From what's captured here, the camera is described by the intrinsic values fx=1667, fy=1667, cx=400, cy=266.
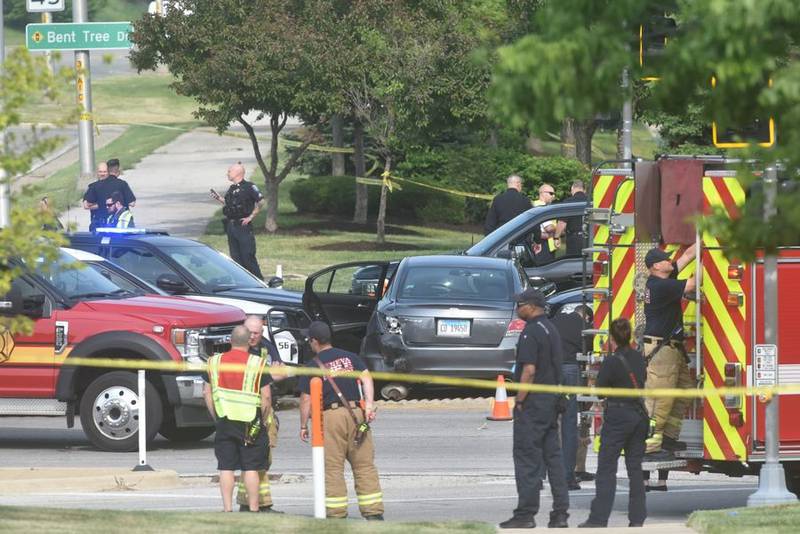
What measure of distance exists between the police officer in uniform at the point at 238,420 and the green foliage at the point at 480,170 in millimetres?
30059

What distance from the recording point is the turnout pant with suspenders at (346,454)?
1167 centimetres

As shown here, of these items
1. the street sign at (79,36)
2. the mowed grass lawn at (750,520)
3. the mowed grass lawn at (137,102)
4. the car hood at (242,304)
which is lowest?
the mowed grass lawn at (750,520)

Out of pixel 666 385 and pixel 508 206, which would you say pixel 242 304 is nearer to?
pixel 508 206

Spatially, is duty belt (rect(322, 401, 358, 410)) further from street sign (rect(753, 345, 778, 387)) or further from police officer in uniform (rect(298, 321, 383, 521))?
street sign (rect(753, 345, 778, 387))

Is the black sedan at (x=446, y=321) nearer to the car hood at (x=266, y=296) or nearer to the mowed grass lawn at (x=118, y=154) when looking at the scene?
the car hood at (x=266, y=296)

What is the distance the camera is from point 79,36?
86.7 feet

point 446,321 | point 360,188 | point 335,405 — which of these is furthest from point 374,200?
point 335,405

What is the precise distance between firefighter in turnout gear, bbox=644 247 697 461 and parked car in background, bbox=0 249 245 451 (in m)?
4.57

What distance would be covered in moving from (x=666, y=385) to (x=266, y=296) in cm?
713

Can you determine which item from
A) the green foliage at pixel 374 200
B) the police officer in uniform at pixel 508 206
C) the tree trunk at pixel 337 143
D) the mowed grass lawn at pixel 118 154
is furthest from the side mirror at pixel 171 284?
the tree trunk at pixel 337 143

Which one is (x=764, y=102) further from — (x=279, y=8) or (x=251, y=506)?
(x=279, y=8)

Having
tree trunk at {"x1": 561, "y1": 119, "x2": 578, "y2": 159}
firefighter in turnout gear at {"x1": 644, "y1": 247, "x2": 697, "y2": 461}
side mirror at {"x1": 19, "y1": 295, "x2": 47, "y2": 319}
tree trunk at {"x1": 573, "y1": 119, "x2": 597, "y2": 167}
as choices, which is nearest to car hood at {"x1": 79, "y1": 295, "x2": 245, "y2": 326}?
side mirror at {"x1": 19, "y1": 295, "x2": 47, "y2": 319}

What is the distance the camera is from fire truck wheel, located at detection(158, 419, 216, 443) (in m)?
16.5

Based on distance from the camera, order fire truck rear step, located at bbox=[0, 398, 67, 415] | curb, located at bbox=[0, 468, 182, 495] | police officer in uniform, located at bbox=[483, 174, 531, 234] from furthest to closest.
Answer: police officer in uniform, located at bbox=[483, 174, 531, 234], fire truck rear step, located at bbox=[0, 398, 67, 415], curb, located at bbox=[0, 468, 182, 495]
